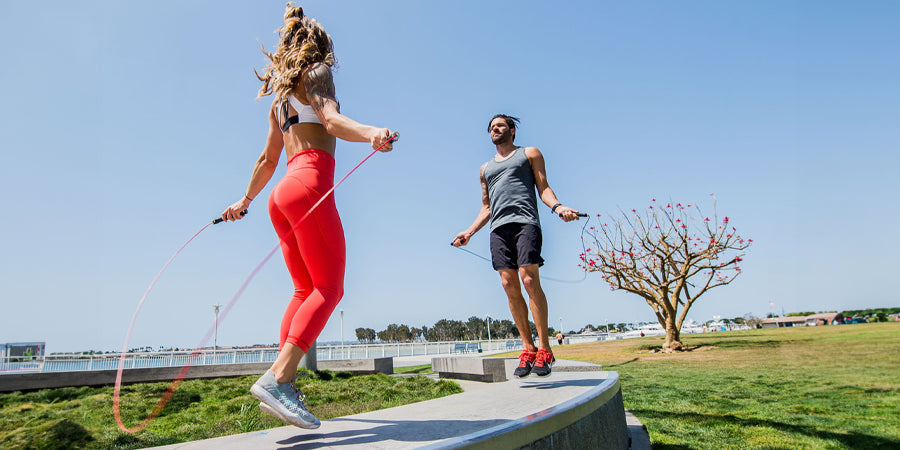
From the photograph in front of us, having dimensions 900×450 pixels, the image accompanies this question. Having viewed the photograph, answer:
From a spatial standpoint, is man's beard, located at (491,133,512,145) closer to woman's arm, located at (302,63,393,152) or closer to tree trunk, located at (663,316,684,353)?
woman's arm, located at (302,63,393,152)

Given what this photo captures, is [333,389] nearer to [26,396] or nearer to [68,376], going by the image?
[26,396]

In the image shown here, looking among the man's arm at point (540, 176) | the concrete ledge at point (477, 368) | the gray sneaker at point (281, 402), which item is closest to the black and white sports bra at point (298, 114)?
the gray sneaker at point (281, 402)

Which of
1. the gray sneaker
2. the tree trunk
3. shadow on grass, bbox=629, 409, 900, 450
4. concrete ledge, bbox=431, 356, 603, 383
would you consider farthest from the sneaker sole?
the tree trunk

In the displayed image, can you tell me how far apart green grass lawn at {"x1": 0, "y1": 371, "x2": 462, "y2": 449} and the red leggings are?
4.45ft

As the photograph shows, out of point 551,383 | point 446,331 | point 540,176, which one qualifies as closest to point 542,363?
point 551,383

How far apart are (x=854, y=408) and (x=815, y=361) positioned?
8747 mm

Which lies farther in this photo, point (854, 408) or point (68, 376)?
point (68, 376)

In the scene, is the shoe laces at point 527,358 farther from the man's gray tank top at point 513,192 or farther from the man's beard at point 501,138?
the man's beard at point 501,138

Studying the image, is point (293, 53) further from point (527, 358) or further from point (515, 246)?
point (527, 358)

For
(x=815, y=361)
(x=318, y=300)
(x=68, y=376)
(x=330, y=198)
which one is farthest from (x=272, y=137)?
(x=815, y=361)

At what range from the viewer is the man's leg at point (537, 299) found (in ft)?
10.7

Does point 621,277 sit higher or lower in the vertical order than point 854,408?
higher

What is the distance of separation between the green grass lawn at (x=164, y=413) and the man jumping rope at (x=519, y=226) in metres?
1.27

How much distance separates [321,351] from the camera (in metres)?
22.8
